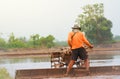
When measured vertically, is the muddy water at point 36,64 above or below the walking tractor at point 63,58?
below

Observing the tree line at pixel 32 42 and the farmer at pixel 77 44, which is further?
the tree line at pixel 32 42

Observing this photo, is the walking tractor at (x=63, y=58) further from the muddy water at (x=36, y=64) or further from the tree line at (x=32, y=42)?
the tree line at (x=32, y=42)

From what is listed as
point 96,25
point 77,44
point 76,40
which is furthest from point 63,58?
point 96,25

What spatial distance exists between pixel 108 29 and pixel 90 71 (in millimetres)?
60363

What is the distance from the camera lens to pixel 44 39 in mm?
75062

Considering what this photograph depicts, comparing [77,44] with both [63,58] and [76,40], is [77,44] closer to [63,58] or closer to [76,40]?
[76,40]

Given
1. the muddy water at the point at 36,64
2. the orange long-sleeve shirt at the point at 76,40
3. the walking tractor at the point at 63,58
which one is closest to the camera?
the orange long-sleeve shirt at the point at 76,40

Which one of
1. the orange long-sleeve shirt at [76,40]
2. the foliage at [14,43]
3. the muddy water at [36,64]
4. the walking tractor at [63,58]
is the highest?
the foliage at [14,43]

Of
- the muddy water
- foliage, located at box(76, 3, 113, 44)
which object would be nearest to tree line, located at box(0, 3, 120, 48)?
foliage, located at box(76, 3, 113, 44)

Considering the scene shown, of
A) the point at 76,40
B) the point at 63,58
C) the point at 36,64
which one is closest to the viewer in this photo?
the point at 76,40

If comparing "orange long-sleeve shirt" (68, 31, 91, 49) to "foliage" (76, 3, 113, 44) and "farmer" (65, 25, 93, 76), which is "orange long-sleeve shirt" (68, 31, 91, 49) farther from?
"foliage" (76, 3, 113, 44)

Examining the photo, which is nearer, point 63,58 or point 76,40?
point 76,40

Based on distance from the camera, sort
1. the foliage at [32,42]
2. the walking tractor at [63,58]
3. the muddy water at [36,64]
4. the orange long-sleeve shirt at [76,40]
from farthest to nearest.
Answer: the foliage at [32,42] < the muddy water at [36,64] < the walking tractor at [63,58] < the orange long-sleeve shirt at [76,40]

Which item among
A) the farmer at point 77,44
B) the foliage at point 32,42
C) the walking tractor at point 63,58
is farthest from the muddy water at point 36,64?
the foliage at point 32,42
